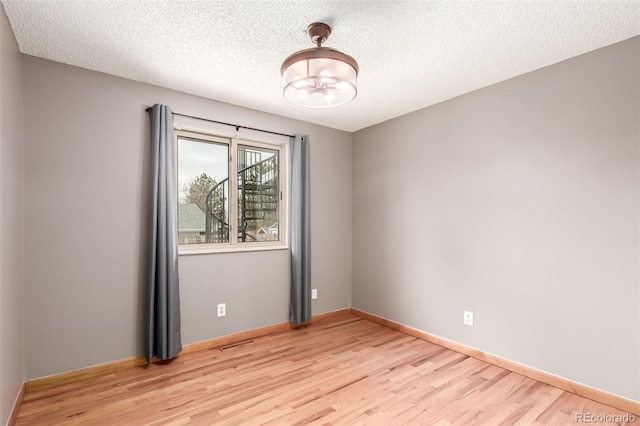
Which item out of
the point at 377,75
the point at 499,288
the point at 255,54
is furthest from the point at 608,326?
the point at 255,54

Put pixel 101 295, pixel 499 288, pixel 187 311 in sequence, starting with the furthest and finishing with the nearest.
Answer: pixel 187 311
pixel 499 288
pixel 101 295

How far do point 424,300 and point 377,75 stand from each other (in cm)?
232

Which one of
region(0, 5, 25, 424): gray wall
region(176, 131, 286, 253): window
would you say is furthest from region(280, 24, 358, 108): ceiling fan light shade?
region(0, 5, 25, 424): gray wall

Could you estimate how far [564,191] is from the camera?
252 cm

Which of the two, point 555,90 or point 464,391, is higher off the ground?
point 555,90

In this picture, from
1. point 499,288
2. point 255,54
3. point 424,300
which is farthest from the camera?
point 424,300

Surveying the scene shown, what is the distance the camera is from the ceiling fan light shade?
1.92 metres

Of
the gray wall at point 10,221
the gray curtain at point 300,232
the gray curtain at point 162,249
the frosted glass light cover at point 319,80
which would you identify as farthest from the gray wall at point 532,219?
the gray wall at point 10,221

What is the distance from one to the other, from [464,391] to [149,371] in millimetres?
2513

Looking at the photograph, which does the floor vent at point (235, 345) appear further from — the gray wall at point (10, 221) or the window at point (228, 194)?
the gray wall at point (10, 221)

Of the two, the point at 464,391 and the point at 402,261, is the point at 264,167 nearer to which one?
the point at 402,261

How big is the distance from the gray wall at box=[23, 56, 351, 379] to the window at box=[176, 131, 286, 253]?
9.5 inches

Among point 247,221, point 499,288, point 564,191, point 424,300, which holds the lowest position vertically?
point 424,300

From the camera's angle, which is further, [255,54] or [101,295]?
[101,295]
